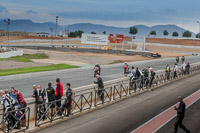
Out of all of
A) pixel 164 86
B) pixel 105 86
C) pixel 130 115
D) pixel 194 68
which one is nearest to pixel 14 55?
pixel 194 68

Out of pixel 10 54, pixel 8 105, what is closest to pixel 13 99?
pixel 8 105

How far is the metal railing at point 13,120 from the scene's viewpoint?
11.4m

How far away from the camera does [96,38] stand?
3622 inches

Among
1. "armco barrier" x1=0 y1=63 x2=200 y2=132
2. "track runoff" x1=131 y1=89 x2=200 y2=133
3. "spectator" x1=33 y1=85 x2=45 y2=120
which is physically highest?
"spectator" x1=33 y1=85 x2=45 y2=120

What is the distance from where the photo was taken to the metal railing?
1137cm

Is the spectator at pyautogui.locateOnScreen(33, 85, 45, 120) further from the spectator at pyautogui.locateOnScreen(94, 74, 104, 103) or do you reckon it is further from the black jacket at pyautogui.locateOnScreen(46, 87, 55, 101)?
the spectator at pyautogui.locateOnScreen(94, 74, 104, 103)

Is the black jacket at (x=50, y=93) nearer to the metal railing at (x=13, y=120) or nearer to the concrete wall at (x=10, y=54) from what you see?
the metal railing at (x=13, y=120)

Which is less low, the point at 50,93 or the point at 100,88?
the point at 50,93

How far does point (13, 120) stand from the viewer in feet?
39.0

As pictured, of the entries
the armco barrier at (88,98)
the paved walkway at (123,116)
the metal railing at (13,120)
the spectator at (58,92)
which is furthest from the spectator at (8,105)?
the spectator at (58,92)

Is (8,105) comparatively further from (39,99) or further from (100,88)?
(100,88)

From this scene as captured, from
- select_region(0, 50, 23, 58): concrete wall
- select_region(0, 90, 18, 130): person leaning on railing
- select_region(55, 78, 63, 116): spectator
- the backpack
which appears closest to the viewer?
select_region(0, 90, 18, 130): person leaning on railing

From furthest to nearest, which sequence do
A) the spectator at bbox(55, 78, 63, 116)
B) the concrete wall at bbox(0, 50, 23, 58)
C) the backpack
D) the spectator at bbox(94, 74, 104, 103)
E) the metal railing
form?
the concrete wall at bbox(0, 50, 23, 58)
the spectator at bbox(94, 74, 104, 103)
the spectator at bbox(55, 78, 63, 116)
the backpack
the metal railing

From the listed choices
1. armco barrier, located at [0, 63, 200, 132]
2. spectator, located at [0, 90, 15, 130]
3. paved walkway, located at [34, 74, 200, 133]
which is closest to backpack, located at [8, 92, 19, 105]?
spectator, located at [0, 90, 15, 130]
